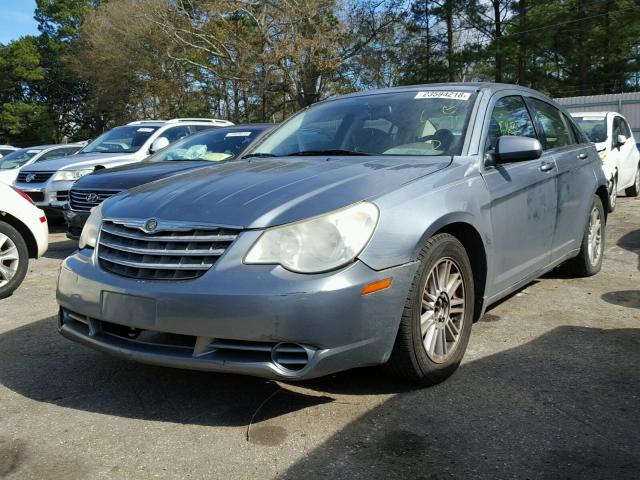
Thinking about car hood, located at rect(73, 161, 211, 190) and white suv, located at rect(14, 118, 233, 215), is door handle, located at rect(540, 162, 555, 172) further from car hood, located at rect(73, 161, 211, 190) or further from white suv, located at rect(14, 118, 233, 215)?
white suv, located at rect(14, 118, 233, 215)

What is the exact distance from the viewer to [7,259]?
5.76m

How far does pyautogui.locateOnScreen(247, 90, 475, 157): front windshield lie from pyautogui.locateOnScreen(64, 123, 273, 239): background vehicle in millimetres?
2920

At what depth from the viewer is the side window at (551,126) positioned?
4.82 m

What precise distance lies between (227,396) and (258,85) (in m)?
32.9

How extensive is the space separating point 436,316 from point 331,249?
86cm

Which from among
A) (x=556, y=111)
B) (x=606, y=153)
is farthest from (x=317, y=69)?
(x=556, y=111)

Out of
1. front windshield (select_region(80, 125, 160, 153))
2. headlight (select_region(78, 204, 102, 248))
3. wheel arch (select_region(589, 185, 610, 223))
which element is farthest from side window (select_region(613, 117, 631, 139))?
headlight (select_region(78, 204, 102, 248))

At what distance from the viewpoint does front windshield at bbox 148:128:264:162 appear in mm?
7836

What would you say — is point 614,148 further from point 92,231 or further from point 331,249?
point 92,231

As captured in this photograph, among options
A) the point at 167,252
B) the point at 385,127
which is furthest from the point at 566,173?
the point at 167,252

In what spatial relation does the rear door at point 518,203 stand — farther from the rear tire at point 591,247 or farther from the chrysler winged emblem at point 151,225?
the chrysler winged emblem at point 151,225

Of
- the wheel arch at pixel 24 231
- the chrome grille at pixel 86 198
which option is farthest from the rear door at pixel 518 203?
the chrome grille at pixel 86 198

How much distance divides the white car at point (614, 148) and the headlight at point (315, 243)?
755 cm

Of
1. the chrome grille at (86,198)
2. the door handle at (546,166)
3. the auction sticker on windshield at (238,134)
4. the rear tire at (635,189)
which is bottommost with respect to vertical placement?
the rear tire at (635,189)
